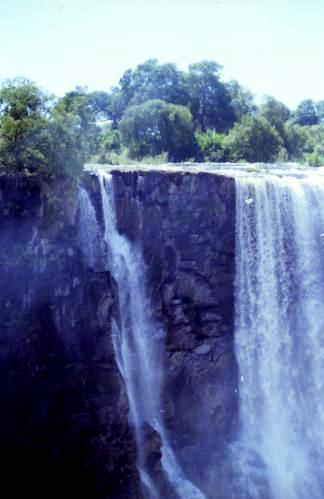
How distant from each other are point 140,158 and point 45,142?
15.6 metres

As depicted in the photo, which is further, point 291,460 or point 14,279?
point 291,460

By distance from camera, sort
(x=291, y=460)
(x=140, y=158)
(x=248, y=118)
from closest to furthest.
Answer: (x=291, y=460) → (x=140, y=158) → (x=248, y=118)

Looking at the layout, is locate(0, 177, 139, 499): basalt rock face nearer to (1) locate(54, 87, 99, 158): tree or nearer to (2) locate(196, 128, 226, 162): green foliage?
(1) locate(54, 87, 99, 158): tree

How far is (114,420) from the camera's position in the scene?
1970 centimetres

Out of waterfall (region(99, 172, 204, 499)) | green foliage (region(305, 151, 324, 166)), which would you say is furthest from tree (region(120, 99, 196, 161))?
waterfall (region(99, 172, 204, 499))

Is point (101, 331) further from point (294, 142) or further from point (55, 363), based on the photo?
point (294, 142)

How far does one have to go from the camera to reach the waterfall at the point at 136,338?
21.0 m

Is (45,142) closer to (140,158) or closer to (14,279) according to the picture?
(14,279)

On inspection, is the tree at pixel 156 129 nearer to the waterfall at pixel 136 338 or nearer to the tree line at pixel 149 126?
the tree line at pixel 149 126

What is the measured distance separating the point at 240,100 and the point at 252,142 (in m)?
12.6

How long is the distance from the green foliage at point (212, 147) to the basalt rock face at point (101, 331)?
15.6 metres

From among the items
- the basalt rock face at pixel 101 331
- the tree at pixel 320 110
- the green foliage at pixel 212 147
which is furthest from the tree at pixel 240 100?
the basalt rock face at pixel 101 331

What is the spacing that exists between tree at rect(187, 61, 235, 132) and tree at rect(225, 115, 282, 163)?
8.13 meters

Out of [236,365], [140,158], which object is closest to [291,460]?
[236,365]
